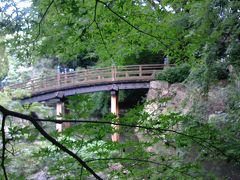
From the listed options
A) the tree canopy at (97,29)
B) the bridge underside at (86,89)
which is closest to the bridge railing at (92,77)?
the bridge underside at (86,89)

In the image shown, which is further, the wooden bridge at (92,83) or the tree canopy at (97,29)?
the wooden bridge at (92,83)

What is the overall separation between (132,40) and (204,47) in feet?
5.79

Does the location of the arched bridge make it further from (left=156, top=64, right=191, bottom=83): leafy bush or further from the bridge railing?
(left=156, top=64, right=191, bottom=83): leafy bush

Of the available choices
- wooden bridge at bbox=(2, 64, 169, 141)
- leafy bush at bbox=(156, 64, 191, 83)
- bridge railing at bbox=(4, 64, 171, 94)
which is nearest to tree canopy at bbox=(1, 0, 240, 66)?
leafy bush at bbox=(156, 64, 191, 83)

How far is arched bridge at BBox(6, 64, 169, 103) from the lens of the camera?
A: 11.6 metres

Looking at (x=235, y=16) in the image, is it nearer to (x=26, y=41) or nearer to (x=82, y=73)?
(x=26, y=41)

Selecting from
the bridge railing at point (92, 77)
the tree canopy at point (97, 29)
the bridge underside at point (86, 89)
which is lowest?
the bridge underside at point (86, 89)

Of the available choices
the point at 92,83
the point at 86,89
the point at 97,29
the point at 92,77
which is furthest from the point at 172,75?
the point at 97,29

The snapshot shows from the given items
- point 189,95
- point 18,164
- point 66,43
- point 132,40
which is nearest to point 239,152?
point 132,40

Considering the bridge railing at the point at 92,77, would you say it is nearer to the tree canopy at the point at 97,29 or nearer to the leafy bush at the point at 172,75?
the leafy bush at the point at 172,75

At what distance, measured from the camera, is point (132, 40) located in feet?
7.21

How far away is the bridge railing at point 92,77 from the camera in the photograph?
38.2ft

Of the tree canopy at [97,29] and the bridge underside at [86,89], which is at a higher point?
the tree canopy at [97,29]

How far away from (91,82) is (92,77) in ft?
1.07
